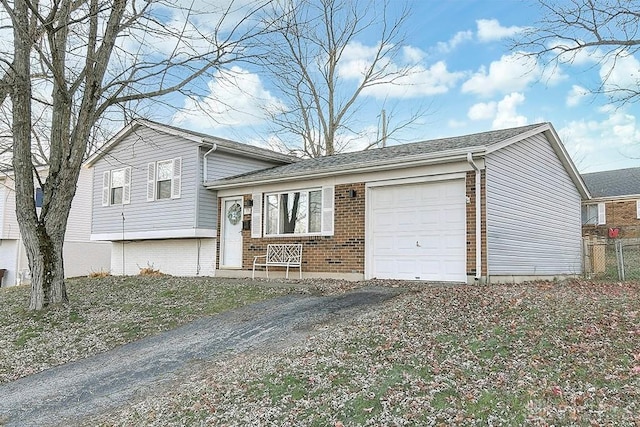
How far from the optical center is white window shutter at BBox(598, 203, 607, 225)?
26.0m

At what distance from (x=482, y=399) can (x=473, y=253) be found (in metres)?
6.24

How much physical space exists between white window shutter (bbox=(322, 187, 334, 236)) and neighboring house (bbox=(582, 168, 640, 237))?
16973 millimetres

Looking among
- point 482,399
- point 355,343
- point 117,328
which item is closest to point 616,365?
point 482,399

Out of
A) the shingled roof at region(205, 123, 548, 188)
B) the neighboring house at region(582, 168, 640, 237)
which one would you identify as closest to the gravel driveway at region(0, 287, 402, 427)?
the shingled roof at region(205, 123, 548, 188)

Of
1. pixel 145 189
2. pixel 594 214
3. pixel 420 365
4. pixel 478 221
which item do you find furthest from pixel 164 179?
pixel 594 214

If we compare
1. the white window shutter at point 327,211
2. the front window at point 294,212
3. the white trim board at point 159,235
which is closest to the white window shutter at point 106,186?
the white trim board at point 159,235

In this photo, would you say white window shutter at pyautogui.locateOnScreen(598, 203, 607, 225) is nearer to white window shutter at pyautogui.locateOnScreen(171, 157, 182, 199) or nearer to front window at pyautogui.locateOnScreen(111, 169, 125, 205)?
white window shutter at pyautogui.locateOnScreen(171, 157, 182, 199)

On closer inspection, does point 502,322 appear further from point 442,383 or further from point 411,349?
point 442,383

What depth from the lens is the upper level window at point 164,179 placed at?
15.1 meters

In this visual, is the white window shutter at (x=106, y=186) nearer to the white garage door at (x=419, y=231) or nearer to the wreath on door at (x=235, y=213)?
the wreath on door at (x=235, y=213)

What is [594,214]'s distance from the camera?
26.7 meters

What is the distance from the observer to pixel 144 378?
579 cm

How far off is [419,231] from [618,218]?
1945 cm

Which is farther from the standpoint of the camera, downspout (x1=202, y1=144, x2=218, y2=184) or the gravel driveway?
downspout (x1=202, y1=144, x2=218, y2=184)
